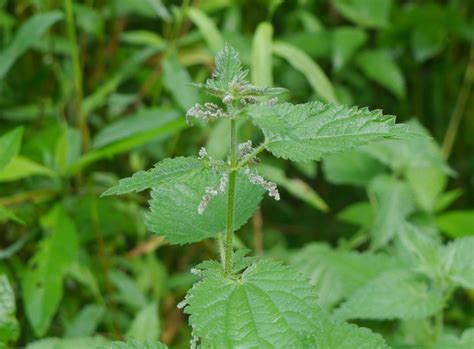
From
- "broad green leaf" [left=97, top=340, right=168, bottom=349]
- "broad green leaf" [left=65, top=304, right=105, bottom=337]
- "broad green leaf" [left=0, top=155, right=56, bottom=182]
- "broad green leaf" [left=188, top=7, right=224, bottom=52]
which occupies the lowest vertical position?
"broad green leaf" [left=65, top=304, right=105, bottom=337]

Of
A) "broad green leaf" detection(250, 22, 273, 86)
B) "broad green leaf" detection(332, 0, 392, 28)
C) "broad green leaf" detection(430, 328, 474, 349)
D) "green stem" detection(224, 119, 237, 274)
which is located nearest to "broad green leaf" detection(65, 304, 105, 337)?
"broad green leaf" detection(250, 22, 273, 86)

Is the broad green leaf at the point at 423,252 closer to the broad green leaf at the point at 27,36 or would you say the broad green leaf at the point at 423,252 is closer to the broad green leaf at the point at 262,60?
the broad green leaf at the point at 262,60

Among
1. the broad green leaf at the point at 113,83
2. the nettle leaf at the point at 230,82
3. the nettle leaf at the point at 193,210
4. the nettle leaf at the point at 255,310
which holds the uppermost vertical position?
the broad green leaf at the point at 113,83

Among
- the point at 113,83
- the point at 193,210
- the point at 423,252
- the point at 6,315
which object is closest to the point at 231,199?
the point at 193,210

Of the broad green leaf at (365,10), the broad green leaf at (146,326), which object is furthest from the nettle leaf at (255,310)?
the broad green leaf at (365,10)

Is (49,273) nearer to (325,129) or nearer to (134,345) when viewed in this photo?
(134,345)

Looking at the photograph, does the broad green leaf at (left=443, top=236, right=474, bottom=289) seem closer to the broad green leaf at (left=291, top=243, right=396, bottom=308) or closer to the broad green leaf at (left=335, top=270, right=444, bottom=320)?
the broad green leaf at (left=335, top=270, right=444, bottom=320)
